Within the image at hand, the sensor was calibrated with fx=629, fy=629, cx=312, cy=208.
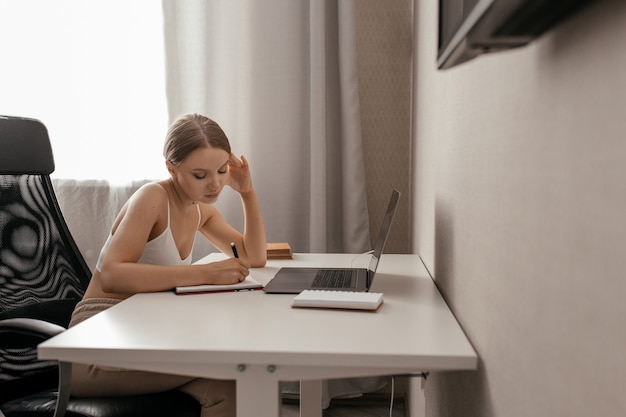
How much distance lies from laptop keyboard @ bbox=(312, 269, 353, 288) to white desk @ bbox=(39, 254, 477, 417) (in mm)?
218

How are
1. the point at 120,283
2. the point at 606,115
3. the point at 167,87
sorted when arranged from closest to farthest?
the point at 606,115 → the point at 120,283 → the point at 167,87

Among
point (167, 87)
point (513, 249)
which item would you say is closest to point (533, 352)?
point (513, 249)

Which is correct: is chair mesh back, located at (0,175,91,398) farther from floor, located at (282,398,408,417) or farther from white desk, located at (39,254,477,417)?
floor, located at (282,398,408,417)

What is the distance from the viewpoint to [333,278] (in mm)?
1564

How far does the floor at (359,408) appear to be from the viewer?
8.32 feet

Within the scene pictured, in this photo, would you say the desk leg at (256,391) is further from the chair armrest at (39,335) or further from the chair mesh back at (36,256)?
the chair mesh back at (36,256)

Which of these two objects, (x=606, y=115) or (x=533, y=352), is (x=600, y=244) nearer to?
(x=606, y=115)

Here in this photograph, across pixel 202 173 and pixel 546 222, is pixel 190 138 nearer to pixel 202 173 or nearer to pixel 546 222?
pixel 202 173

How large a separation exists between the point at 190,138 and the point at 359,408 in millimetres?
1535

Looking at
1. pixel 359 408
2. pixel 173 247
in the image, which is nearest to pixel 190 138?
pixel 173 247

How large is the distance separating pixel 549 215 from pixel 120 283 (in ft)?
3.43

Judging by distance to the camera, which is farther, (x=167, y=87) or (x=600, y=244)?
(x=167, y=87)

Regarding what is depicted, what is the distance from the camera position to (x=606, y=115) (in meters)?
0.48

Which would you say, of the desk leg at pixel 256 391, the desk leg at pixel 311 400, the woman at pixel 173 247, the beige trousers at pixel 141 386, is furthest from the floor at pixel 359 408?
the desk leg at pixel 256 391
